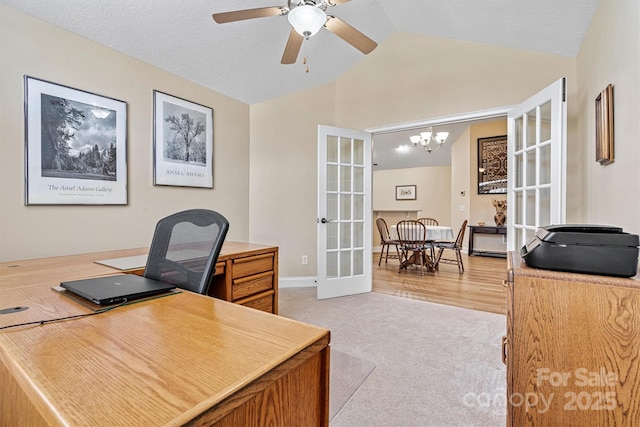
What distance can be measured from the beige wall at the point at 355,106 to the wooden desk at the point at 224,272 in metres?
1.55

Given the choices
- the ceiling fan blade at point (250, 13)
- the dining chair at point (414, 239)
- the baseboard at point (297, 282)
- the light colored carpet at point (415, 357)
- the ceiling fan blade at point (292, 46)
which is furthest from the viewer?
the dining chair at point (414, 239)

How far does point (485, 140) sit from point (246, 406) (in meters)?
6.76

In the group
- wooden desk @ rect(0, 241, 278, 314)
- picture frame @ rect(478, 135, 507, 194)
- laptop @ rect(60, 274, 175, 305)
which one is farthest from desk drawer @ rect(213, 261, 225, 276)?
picture frame @ rect(478, 135, 507, 194)

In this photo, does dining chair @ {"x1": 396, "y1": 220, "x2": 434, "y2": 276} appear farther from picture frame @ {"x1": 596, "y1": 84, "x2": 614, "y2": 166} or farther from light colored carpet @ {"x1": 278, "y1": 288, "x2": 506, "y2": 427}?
picture frame @ {"x1": 596, "y1": 84, "x2": 614, "y2": 166}

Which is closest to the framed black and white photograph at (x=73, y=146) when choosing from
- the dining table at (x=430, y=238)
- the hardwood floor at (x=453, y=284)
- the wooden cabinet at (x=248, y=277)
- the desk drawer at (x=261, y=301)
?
the wooden cabinet at (x=248, y=277)

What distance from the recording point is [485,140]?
236 inches

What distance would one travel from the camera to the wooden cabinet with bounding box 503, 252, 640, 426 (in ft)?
2.99

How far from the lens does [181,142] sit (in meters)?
2.93

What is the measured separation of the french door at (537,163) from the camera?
205 centimetres

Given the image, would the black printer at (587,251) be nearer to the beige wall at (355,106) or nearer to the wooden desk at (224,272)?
the wooden desk at (224,272)

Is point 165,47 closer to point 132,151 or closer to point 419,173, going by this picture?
point 132,151

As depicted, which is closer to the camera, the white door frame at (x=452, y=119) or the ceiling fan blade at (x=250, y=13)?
the ceiling fan blade at (x=250, y=13)

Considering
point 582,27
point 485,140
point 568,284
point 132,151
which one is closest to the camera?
point 568,284

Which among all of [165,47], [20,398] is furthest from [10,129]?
[20,398]
